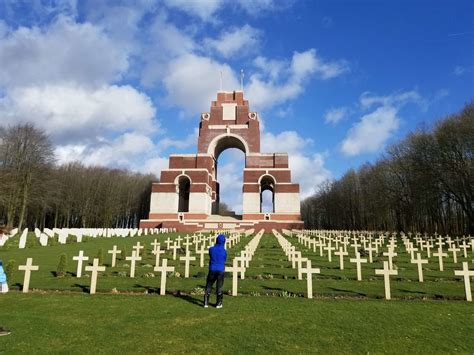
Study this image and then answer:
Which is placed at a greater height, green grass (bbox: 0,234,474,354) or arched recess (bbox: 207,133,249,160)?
arched recess (bbox: 207,133,249,160)

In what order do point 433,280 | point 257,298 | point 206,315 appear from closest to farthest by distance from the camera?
point 206,315 < point 257,298 < point 433,280

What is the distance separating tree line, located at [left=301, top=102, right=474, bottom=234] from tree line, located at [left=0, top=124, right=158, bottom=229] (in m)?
30.1

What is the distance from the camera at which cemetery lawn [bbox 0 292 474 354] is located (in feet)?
13.8

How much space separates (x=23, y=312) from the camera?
18.5 ft

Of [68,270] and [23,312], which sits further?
[68,270]

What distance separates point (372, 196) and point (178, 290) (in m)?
37.0

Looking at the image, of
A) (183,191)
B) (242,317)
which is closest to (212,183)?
(183,191)

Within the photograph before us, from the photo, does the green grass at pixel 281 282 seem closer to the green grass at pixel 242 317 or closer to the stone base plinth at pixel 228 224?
the green grass at pixel 242 317

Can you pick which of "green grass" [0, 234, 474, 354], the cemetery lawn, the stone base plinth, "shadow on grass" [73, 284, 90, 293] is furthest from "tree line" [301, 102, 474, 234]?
"shadow on grass" [73, 284, 90, 293]

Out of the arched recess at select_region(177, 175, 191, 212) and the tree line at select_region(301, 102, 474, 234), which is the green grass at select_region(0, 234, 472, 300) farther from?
the arched recess at select_region(177, 175, 191, 212)

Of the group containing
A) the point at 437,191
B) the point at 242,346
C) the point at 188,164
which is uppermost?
the point at 188,164

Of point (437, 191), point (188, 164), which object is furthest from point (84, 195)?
point (437, 191)

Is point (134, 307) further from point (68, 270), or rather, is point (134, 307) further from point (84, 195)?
point (84, 195)

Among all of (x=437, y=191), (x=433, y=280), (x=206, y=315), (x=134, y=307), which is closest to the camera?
(x=206, y=315)
